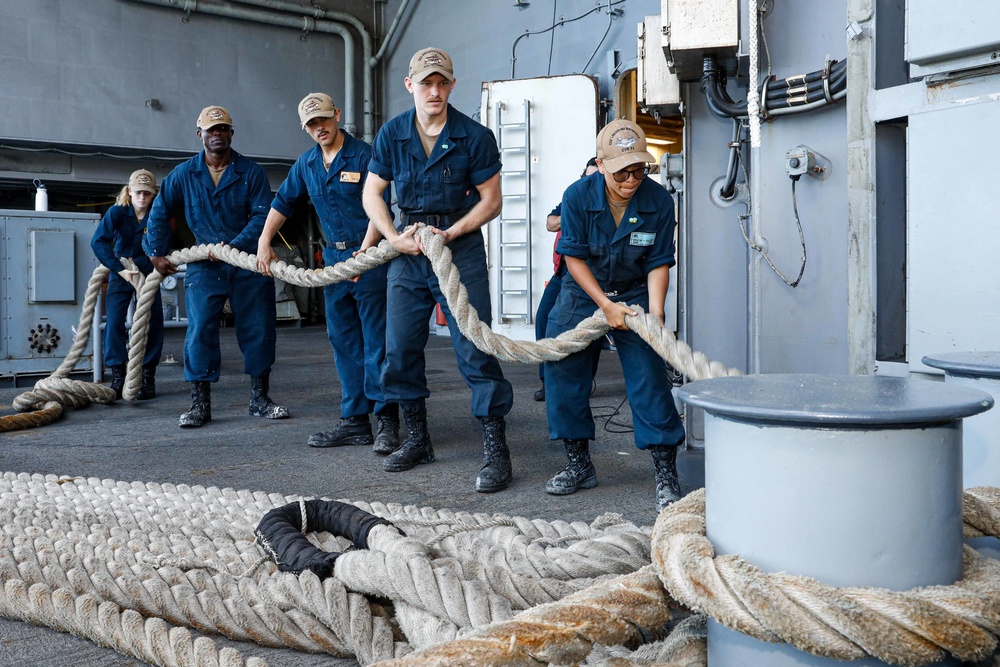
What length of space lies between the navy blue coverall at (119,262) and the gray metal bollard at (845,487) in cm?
530

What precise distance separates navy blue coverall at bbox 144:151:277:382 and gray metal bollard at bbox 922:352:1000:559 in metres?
3.73

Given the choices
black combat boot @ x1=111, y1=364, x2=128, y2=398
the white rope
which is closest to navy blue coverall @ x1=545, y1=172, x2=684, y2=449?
the white rope

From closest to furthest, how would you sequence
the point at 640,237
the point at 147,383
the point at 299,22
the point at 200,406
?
the point at 640,237 < the point at 200,406 < the point at 147,383 < the point at 299,22

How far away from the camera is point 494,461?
10.4 ft

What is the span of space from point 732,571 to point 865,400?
250 millimetres

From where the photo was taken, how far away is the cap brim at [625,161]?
9.28ft

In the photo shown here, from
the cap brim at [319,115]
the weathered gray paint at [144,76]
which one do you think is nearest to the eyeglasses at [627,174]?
the cap brim at [319,115]

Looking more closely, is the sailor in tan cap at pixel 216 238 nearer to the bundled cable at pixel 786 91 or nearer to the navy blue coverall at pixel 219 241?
the navy blue coverall at pixel 219 241

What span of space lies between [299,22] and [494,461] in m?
11.5

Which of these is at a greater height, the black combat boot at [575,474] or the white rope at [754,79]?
the white rope at [754,79]

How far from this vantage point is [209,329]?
4.61 meters

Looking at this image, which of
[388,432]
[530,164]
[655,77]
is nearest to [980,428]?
[655,77]

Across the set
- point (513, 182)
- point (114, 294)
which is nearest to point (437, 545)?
point (114, 294)

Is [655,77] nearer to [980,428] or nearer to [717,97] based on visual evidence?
[717,97]
